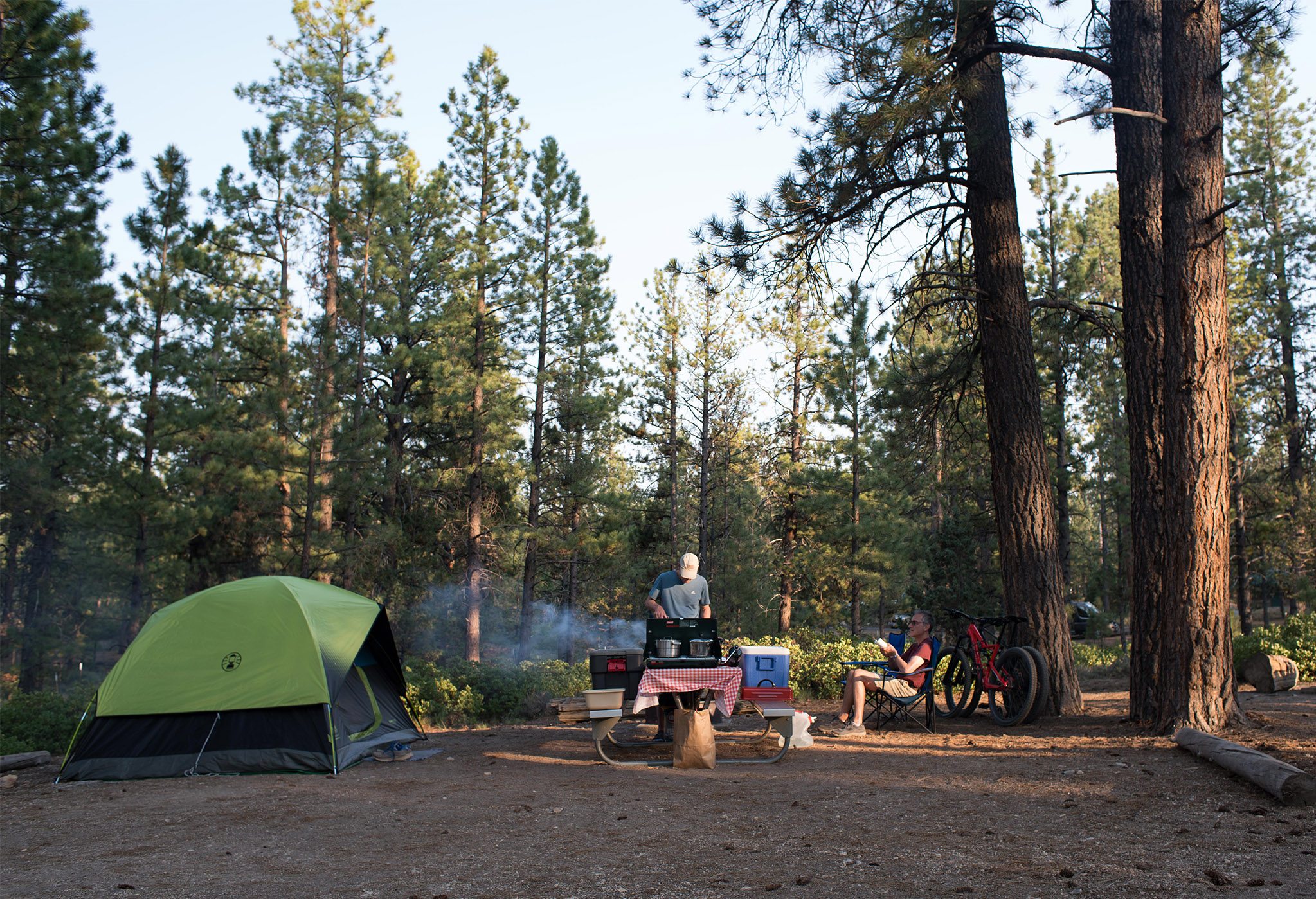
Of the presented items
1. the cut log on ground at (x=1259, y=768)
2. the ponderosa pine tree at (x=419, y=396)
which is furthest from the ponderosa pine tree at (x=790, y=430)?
the cut log on ground at (x=1259, y=768)

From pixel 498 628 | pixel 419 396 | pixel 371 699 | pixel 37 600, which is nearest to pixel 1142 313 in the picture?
pixel 371 699

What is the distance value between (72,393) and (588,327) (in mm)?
10335

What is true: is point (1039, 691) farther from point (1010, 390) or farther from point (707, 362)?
point (707, 362)

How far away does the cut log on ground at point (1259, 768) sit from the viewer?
4.02m

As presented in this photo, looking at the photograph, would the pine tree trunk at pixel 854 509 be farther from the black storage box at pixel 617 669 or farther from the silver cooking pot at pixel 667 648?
the silver cooking pot at pixel 667 648

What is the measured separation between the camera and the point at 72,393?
13.8m

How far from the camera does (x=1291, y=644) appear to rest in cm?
1062

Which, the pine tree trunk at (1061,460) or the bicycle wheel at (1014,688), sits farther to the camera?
the pine tree trunk at (1061,460)

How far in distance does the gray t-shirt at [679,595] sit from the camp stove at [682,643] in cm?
48

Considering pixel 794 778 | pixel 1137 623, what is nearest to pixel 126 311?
pixel 794 778

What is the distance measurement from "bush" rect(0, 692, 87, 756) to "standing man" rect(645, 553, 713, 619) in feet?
22.6

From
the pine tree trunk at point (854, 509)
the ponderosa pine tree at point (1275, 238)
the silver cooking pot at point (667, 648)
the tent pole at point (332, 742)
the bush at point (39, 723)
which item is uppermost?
the ponderosa pine tree at point (1275, 238)

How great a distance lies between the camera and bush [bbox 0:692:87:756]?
9328mm

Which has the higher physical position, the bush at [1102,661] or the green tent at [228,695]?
the green tent at [228,695]
